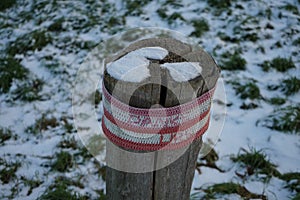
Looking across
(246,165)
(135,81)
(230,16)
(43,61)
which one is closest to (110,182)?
(135,81)

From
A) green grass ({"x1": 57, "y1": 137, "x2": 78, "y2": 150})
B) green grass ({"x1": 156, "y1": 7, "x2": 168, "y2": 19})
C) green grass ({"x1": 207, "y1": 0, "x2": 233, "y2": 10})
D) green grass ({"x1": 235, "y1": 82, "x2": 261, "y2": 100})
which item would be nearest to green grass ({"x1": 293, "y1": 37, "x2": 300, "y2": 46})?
green grass ({"x1": 235, "y1": 82, "x2": 261, "y2": 100})

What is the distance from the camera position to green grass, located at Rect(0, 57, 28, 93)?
353 centimetres

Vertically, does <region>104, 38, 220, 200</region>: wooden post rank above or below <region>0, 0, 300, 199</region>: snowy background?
above

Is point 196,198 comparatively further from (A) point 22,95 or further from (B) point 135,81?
(A) point 22,95

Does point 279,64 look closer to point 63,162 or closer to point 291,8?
point 291,8

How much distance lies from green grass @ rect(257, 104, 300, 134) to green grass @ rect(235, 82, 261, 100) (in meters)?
0.26

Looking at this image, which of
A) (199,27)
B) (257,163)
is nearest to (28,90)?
(199,27)

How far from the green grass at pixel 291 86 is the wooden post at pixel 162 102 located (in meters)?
2.15

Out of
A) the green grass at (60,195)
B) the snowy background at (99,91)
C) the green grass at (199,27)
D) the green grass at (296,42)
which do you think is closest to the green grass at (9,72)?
the snowy background at (99,91)

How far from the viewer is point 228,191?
7.80 ft

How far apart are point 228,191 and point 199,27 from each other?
7.47ft

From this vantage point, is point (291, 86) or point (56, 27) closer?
point (291, 86)

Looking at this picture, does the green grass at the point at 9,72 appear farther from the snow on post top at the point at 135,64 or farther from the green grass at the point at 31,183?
the snow on post top at the point at 135,64

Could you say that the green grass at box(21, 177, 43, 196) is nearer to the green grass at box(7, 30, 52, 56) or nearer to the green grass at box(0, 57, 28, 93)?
the green grass at box(0, 57, 28, 93)
